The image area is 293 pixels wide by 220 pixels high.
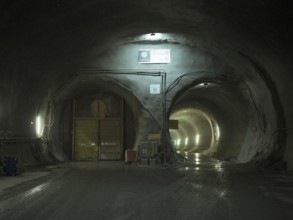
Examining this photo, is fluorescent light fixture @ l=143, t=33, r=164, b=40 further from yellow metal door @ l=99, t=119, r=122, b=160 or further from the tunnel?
yellow metal door @ l=99, t=119, r=122, b=160

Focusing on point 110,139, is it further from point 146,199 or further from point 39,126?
point 146,199

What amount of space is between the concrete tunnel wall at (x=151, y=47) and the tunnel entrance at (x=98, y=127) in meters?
4.26

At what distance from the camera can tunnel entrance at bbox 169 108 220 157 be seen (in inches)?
1224

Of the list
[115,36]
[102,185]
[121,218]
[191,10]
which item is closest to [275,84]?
[191,10]

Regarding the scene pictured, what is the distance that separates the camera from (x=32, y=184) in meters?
10.8

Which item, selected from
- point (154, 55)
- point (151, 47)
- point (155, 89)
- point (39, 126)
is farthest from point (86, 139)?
point (151, 47)

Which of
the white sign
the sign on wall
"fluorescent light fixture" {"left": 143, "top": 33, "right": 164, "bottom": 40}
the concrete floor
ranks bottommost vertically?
the concrete floor

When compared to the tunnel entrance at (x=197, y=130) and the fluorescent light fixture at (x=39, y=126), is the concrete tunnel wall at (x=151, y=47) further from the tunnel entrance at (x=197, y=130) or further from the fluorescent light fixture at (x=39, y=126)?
the tunnel entrance at (x=197, y=130)

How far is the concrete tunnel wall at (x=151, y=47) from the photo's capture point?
11.9 meters

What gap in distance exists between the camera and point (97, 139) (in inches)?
902

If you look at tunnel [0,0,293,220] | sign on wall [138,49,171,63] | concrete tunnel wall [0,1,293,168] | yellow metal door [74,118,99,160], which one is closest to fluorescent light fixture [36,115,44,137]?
tunnel [0,0,293,220]

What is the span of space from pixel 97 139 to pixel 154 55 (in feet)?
20.8

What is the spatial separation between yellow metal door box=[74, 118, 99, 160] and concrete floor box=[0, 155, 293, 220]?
34.2ft

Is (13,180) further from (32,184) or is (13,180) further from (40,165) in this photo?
(40,165)
